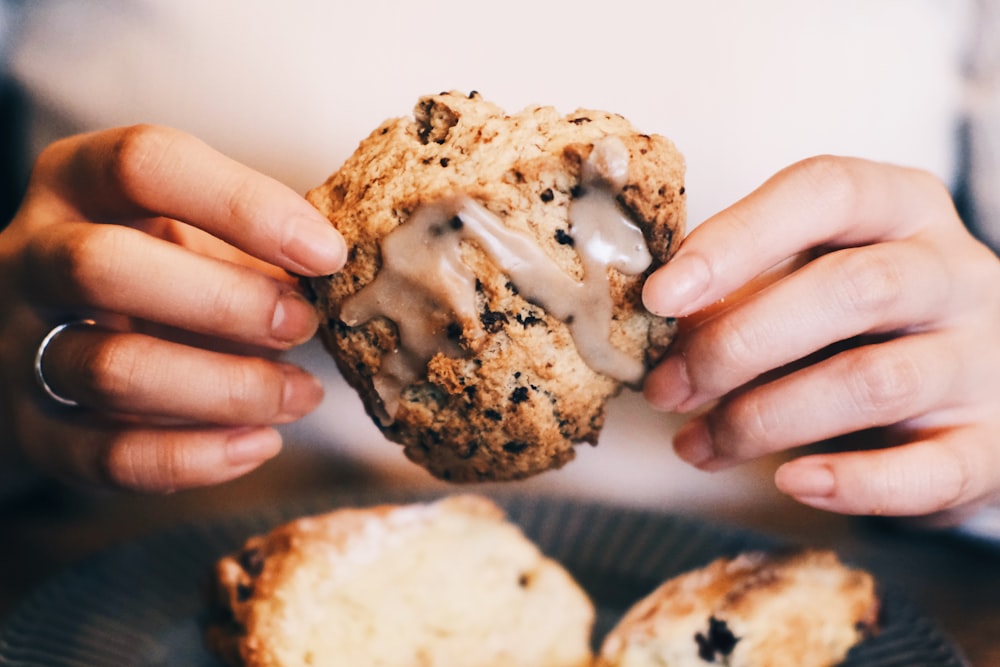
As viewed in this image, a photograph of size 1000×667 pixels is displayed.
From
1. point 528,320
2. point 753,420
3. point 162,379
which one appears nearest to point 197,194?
point 162,379

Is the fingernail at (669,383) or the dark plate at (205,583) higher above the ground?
the fingernail at (669,383)

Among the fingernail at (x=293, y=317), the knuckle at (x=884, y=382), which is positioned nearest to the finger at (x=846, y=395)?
the knuckle at (x=884, y=382)

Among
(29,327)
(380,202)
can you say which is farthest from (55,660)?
(380,202)

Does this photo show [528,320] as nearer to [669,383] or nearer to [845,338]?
[669,383]

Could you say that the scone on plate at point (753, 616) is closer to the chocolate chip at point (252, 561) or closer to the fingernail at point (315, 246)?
the chocolate chip at point (252, 561)

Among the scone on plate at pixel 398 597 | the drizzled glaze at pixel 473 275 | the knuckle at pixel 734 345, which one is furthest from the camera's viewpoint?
the scone on plate at pixel 398 597

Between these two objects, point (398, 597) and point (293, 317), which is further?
point (398, 597)
